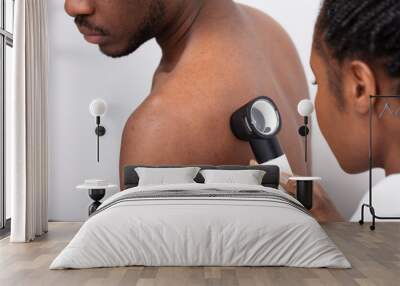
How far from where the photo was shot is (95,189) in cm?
679

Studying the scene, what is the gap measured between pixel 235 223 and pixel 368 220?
3301 millimetres

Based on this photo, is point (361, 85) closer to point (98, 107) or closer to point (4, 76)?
point (98, 107)

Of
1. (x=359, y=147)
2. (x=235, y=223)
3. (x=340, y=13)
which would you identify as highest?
(x=340, y=13)

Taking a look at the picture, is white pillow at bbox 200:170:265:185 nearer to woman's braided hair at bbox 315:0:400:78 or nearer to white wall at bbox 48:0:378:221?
white wall at bbox 48:0:378:221

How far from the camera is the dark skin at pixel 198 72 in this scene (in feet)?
21.9

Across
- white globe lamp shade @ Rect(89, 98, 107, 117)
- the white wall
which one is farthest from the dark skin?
white globe lamp shade @ Rect(89, 98, 107, 117)

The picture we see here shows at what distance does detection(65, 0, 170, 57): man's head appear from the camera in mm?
6797

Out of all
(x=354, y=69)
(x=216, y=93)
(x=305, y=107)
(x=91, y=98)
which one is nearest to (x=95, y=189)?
(x=91, y=98)

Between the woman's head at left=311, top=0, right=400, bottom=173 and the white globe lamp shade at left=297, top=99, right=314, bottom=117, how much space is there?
7.6 inches

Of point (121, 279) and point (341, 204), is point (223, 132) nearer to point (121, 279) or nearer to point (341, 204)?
point (341, 204)

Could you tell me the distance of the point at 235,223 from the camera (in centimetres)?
435

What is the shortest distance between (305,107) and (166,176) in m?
1.80

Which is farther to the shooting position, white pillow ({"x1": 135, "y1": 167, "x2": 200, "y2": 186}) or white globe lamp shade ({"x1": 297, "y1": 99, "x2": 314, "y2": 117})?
white globe lamp shade ({"x1": 297, "y1": 99, "x2": 314, "y2": 117})

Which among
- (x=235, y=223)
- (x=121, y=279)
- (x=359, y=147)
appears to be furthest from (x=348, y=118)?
(x=121, y=279)
